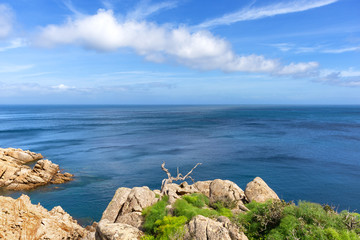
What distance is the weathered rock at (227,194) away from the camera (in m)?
23.1

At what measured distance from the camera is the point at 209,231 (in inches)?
535

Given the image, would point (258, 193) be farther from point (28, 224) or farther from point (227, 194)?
point (28, 224)

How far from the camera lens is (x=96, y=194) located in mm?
38438

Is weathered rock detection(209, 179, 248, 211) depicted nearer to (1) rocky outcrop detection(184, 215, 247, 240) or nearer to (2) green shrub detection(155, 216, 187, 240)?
(2) green shrub detection(155, 216, 187, 240)

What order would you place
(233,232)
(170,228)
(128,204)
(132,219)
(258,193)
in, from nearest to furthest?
(233,232), (170,228), (132,219), (128,204), (258,193)

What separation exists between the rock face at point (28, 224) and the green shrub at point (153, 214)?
312 inches

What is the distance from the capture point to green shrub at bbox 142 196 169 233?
17.6m

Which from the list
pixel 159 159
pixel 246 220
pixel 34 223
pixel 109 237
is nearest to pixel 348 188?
pixel 246 220

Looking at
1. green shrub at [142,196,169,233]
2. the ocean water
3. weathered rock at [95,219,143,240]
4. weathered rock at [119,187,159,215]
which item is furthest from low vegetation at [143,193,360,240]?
the ocean water

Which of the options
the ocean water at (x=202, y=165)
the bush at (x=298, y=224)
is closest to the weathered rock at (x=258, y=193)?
the bush at (x=298, y=224)

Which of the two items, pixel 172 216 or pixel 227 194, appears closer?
pixel 172 216

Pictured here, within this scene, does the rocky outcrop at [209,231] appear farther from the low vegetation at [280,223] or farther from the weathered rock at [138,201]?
the weathered rock at [138,201]

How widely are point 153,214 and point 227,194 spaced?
8984 mm

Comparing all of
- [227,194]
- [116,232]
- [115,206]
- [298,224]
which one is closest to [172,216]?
[116,232]
